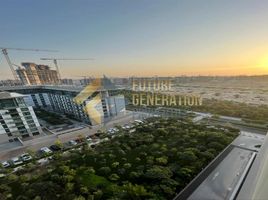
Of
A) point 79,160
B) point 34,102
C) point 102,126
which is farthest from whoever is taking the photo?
point 34,102

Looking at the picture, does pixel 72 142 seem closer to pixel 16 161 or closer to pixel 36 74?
pixel 16 161

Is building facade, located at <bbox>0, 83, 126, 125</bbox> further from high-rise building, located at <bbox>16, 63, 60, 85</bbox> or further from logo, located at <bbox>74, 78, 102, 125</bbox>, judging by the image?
high-rise building, located at <bbox>16, 63, 60, 85</bbox>

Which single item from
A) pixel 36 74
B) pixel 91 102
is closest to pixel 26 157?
pixel 91 102

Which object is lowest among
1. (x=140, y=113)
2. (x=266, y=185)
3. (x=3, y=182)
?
(x=140, y=113)

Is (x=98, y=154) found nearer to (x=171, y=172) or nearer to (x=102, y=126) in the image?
(x=171, y=172)

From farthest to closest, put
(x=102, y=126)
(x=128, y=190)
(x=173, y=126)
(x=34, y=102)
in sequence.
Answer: (x=34, y=102) → (x=102, y=126) → (x=173, y=126) → (x=128, y=190)

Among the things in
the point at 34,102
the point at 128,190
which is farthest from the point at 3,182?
the point at 34,102

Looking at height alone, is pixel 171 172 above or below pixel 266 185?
below
